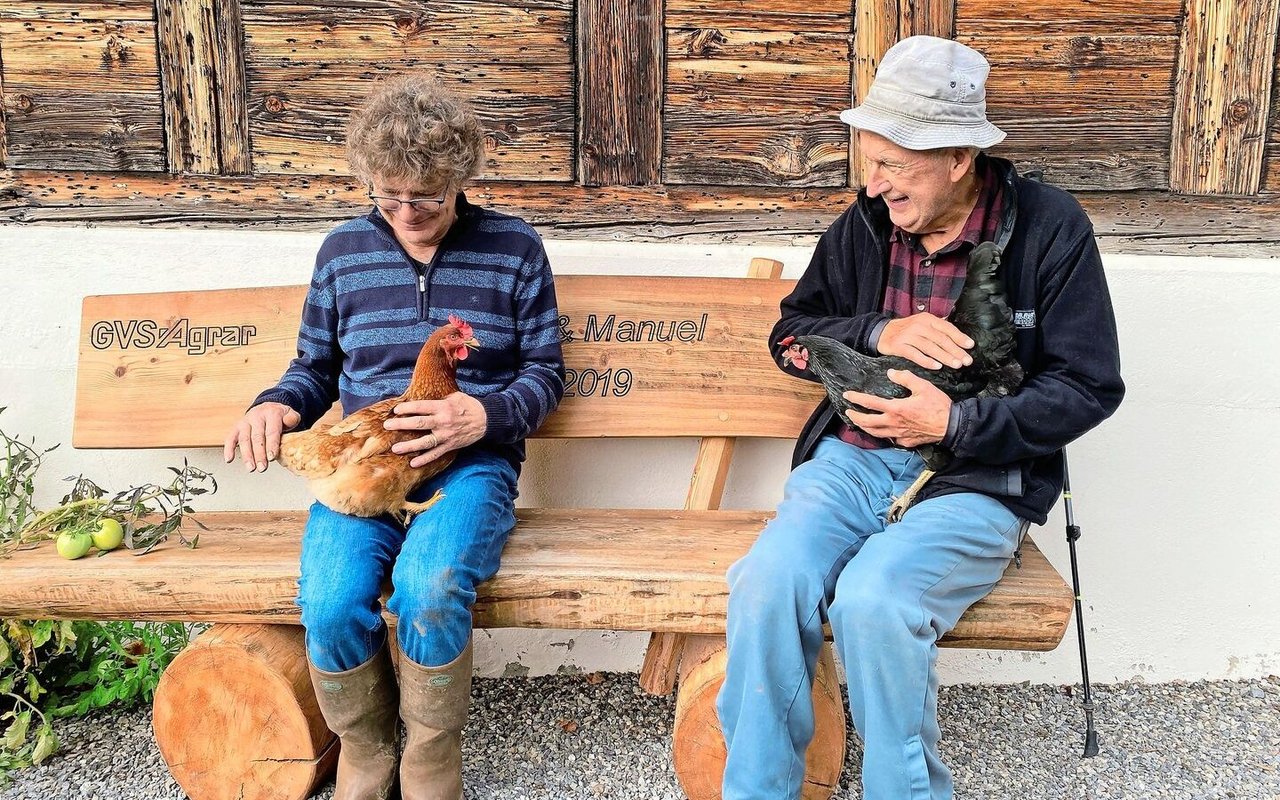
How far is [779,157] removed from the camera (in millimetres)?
3252

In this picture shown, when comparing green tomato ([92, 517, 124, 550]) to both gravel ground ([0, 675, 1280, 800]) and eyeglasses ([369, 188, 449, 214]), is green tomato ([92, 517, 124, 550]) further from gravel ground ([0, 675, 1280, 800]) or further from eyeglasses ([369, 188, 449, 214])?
eyeglasses ([369, 188, 449, 214])

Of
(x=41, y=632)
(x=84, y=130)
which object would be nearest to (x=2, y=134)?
(x=84, y=130)

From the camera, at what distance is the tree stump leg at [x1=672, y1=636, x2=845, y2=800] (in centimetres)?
245

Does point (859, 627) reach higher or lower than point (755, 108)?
lower

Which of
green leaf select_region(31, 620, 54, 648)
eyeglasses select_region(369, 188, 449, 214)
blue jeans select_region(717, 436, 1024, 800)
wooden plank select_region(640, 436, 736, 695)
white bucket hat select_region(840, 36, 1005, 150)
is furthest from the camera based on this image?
wooden plank select_region(640, 436, 736, 695)

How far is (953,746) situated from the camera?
3.02 meters

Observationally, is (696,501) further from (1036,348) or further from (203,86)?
(203,86)

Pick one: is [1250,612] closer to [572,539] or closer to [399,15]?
[572,539]

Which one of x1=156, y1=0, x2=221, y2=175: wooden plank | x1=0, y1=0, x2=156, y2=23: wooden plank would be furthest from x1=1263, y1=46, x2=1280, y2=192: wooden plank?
x1=0, y1=0, x2=156, y2=23: wooden plank

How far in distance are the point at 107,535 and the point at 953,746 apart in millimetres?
2638

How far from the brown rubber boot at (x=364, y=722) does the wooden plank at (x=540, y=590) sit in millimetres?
259

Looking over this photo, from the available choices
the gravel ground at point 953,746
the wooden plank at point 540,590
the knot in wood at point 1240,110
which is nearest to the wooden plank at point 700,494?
the gravel ground at point 953,746

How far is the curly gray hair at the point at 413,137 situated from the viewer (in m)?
2.37

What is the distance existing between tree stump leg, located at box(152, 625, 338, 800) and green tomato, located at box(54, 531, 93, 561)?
0.42 m
